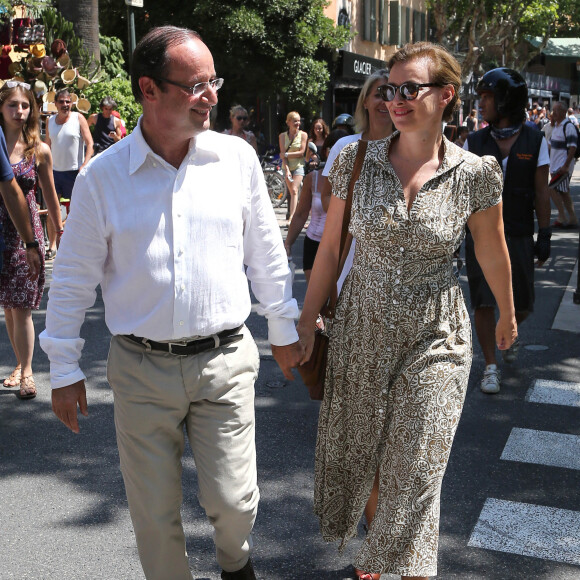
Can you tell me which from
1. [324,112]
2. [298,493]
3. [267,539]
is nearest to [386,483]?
[267,539]

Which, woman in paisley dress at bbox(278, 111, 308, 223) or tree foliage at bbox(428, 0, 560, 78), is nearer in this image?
woman in paisley dress at bbox(278, 111, 308, 223)

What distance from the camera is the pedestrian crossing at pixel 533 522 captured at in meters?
3.91

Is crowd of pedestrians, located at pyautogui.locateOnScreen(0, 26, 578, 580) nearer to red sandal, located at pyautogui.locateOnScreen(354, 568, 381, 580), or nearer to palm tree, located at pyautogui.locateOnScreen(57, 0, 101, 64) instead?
red sandal, located at pyautogui.locateOnScreen(354, 568, 381, 580)

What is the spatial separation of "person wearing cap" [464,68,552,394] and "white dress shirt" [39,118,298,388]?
10.2 ft

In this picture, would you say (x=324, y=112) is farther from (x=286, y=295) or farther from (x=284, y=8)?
(x=286, y=295)

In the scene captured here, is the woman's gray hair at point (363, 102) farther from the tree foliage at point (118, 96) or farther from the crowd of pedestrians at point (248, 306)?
the tree foliage at point (118, 96)

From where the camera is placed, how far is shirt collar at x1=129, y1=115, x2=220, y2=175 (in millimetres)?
2922

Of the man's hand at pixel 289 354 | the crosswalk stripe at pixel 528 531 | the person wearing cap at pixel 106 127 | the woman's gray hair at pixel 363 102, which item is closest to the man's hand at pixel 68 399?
the man's hand at pixel 289 354

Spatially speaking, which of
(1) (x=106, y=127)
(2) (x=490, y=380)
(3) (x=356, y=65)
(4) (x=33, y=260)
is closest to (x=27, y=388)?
(4) (x=33, y=260)

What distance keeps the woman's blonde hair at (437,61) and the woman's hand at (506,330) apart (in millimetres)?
858

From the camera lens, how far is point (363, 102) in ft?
15.8

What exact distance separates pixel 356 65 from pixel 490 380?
26.3 m

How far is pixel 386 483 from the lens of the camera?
3.26m

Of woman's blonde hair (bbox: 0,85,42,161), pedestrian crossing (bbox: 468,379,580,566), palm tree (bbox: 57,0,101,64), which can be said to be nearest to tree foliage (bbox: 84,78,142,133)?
palm tree (bbox: 57,0,101,64)
